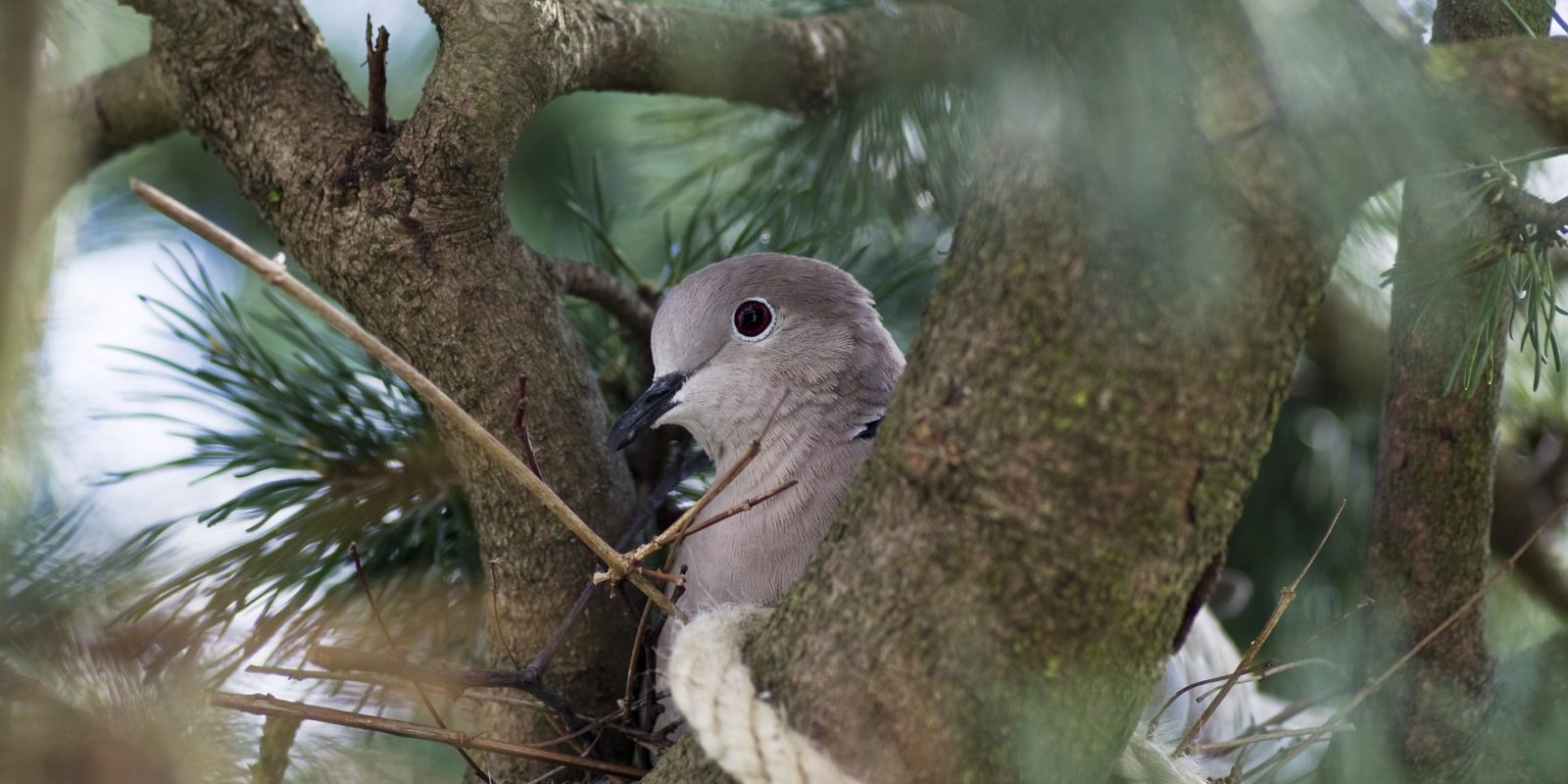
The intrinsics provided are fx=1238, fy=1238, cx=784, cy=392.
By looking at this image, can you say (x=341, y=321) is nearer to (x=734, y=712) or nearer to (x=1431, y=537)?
(x=734, y=712)

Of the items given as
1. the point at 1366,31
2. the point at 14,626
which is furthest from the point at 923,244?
the point at 14,626

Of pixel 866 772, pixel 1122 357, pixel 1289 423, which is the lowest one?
pixel 1289 423

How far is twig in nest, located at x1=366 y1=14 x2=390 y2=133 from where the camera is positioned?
1013 mm

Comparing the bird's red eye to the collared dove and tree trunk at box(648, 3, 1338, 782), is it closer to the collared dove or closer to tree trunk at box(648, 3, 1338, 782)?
the collared dove

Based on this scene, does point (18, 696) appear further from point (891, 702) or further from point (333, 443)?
point (891, 702)

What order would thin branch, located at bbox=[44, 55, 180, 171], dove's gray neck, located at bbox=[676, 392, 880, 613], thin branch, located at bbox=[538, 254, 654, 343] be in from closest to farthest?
1. dove's gray neck, located at bbox=[676, 392, 880, 613]
2. thin branch, located at bbox=[538, 254, 654, 343]
3. thin branch, located at bbox=[44, 55, 180, 171]

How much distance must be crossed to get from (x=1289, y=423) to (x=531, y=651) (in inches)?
52.2

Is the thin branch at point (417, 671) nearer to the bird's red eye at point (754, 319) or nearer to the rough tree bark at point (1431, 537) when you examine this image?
the bird's red eye at point (754, 319)

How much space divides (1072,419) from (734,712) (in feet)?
0.86

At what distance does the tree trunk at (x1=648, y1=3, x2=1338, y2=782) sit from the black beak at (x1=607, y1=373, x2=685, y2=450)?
1.71 ft

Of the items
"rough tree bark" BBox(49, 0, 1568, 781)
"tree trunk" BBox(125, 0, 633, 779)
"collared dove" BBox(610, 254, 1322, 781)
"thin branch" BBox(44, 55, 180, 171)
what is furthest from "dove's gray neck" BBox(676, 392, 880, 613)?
"thin branch" BBox(44, 55, 180, 171)

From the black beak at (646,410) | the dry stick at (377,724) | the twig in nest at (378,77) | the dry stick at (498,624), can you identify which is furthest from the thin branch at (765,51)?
the dry stick at (377,724)

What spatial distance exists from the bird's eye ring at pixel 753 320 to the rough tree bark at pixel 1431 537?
0.60 meters

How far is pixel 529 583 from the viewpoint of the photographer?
1.17 meters
